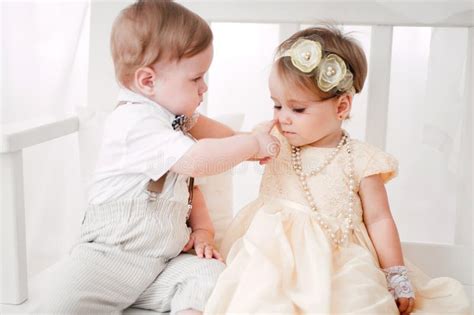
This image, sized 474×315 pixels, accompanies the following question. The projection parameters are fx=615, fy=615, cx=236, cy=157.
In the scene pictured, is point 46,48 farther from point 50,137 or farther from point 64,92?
point 50,137

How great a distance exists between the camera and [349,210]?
109 centimetres

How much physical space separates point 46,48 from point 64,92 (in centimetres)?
10

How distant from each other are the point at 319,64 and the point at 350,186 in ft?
0.74

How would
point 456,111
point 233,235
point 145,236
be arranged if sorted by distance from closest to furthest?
1. point 145,236
2. point 233,235
3. point 456,111

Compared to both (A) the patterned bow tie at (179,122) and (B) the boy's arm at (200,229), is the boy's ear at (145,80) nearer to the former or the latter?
(A) the patterned bow tie at (179,122)

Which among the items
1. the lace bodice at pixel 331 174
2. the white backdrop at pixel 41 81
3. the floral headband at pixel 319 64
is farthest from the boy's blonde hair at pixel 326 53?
the white backdrop at pixel 41 81

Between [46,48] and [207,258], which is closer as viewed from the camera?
[207,258]

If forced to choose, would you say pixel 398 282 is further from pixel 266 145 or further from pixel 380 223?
pixel 266 145

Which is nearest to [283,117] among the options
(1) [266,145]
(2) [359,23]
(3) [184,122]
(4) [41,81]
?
(1) [266,145]

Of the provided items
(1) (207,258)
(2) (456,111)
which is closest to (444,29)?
(2) (456,111)

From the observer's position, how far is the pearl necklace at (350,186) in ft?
3.53

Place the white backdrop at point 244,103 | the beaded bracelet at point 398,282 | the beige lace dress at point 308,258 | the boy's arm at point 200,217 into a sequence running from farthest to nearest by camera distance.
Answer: the white backdrop at point 244,103
the boy's arm at point 200,217
the beaded bracelet at point 398,282
the beige lace dress at point 308,258

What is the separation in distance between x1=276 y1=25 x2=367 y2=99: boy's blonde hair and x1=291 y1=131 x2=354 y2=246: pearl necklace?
0.10 meters

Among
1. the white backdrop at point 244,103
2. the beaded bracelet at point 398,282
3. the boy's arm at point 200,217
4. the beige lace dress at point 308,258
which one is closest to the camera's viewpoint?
the beige lace dress at point 308,258
